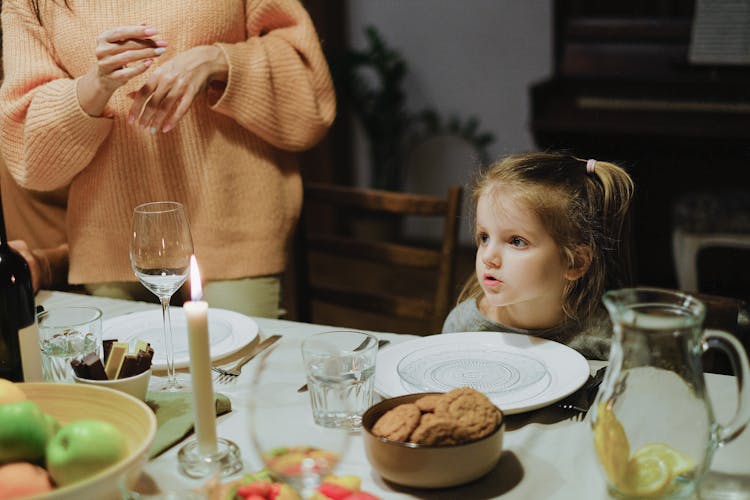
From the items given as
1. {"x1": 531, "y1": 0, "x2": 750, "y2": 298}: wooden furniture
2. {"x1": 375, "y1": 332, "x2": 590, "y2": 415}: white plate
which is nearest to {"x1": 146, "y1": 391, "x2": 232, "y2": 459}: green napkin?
{"x1": 375, "y1": 332, "x2": 590, "y2": 415}: white plate

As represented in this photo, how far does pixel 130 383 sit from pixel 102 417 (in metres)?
0.12

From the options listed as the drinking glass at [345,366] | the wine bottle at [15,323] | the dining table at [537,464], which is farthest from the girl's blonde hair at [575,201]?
the wine bottle at [15,323]

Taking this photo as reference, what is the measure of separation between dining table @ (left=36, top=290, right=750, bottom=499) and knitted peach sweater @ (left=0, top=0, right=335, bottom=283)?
82 centimetres

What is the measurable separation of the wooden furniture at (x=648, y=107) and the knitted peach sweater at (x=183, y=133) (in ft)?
5.52

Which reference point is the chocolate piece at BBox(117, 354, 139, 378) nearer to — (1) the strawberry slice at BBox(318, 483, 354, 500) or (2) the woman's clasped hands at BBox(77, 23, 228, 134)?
(1) the strawberry slice at BBox(318, 483, 354, 500)

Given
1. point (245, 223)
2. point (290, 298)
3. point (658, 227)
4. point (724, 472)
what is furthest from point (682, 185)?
point (724, 472)

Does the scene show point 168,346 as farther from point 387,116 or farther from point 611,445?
point 387,116

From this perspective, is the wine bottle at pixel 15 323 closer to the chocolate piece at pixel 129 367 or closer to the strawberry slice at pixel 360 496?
the chocolate piece at pixel 129 367

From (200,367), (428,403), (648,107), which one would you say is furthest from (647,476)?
(648,107)

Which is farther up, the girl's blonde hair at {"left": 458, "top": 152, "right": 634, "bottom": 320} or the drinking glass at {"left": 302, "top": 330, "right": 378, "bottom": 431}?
the girl's blonde hair at {"left": 458, "top": 152, "right": 634, "bottom": 320}

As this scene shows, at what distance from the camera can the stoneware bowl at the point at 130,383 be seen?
1.04m

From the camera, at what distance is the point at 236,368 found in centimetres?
125

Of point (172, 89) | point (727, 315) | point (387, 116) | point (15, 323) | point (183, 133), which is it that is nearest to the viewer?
point (15, 323)

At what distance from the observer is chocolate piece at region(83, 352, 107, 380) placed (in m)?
1.06
